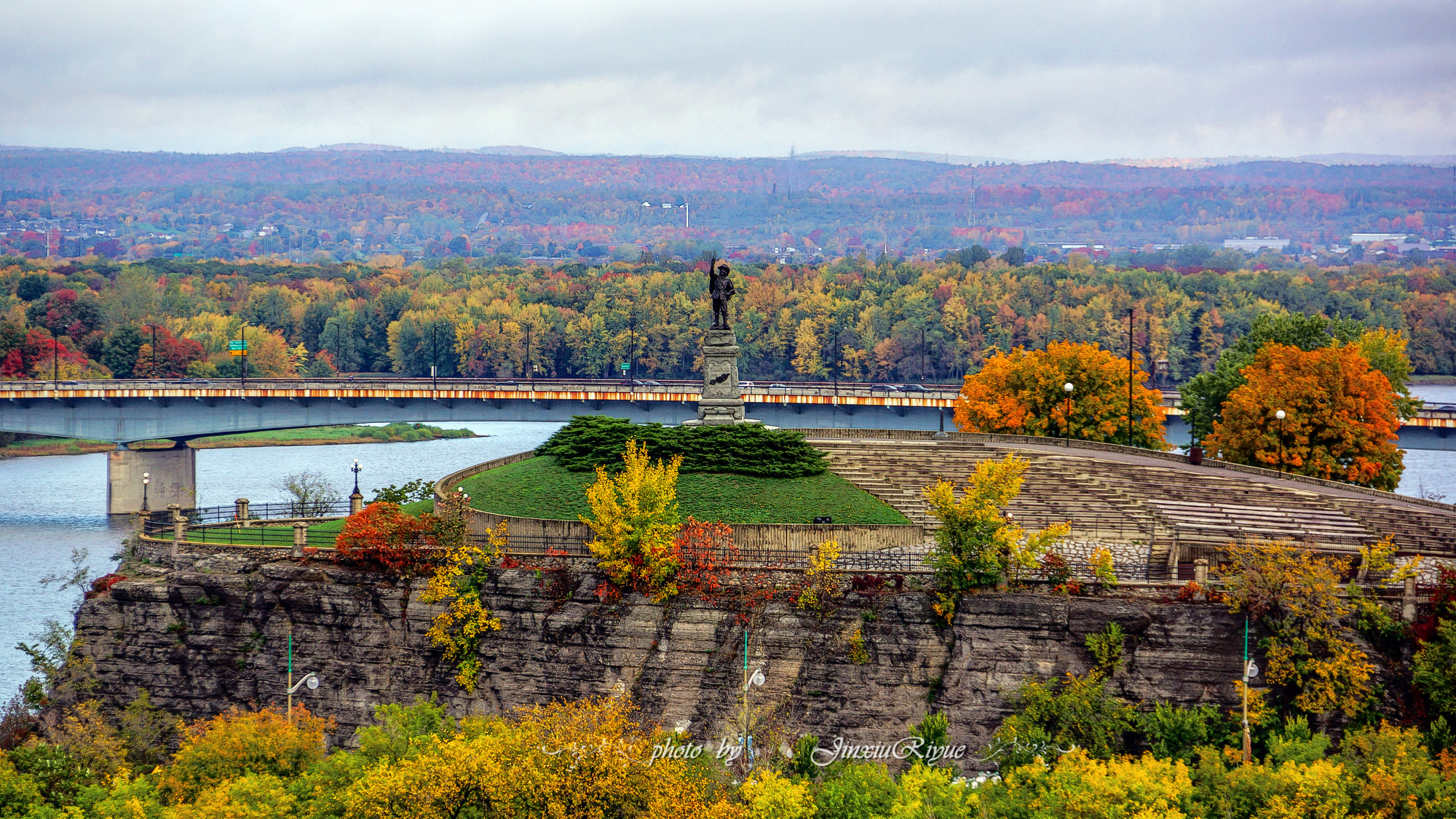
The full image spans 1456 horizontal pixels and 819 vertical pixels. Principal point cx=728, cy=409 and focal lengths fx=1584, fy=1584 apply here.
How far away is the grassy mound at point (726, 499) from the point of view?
4831 centimetres

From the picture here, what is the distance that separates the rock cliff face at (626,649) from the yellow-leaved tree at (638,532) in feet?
2.34

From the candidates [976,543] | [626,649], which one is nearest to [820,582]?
[976,543]

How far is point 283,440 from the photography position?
442 feet

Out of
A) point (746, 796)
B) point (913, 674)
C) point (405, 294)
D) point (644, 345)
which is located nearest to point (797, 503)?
point (913, 674)

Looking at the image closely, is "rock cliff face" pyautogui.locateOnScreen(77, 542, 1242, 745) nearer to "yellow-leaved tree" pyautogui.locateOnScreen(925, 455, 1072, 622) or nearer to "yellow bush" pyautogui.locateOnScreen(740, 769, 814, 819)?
"yellow-leaved tree" pyautogui.locateOnScreen(925, 455, 1072, 622)

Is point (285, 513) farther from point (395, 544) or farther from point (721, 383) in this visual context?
point (721, 383)

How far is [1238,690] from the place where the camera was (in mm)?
40688

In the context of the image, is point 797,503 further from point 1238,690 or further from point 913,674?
point 1238,690

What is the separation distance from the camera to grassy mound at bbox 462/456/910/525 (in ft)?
159

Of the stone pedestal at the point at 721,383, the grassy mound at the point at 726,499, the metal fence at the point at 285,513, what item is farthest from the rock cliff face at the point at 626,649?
the stone pedestal at the point at 721,383

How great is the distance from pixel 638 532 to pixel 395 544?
25.9 feet

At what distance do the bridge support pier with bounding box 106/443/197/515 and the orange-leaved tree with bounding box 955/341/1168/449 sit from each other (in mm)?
49080

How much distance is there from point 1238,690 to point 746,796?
14494 mm

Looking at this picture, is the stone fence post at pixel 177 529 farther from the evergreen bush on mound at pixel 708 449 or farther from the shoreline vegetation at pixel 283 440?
the shoreline vegetation at pixel 283 440
